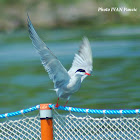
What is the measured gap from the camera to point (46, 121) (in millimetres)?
3646

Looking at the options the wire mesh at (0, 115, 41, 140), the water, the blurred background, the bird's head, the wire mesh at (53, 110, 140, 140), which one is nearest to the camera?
the wire mesh at (53, 110, 140, 140)

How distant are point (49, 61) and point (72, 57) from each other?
45.8 feet

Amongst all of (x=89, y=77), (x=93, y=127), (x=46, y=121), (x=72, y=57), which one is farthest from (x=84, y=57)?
(x=72, y=57)

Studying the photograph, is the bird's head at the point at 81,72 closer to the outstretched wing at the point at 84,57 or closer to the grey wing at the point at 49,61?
the grey wing at the point at 49,61

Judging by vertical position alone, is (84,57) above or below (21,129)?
above

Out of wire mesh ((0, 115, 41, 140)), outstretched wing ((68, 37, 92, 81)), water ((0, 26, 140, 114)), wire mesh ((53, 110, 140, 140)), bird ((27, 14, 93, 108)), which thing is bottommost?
wire mesh ((53, 110, 140, 140))

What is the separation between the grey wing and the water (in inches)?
158

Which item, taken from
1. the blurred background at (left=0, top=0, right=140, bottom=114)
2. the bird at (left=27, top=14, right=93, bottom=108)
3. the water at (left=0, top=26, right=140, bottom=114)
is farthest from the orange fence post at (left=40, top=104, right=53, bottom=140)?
the blurred background at (left=0, top=0, right=140, bottom=114)

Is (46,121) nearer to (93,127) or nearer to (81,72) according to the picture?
(93,127)

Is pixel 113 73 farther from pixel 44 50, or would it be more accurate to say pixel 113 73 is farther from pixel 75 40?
pixel 44 50

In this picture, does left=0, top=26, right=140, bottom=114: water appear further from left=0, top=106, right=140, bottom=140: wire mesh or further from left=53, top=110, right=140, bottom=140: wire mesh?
left=53, top=110, right=140, bottom=140: wire mesh

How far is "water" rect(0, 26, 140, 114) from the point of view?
10.8 m

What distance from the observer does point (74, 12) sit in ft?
120

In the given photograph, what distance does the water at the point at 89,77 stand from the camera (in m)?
10.8
